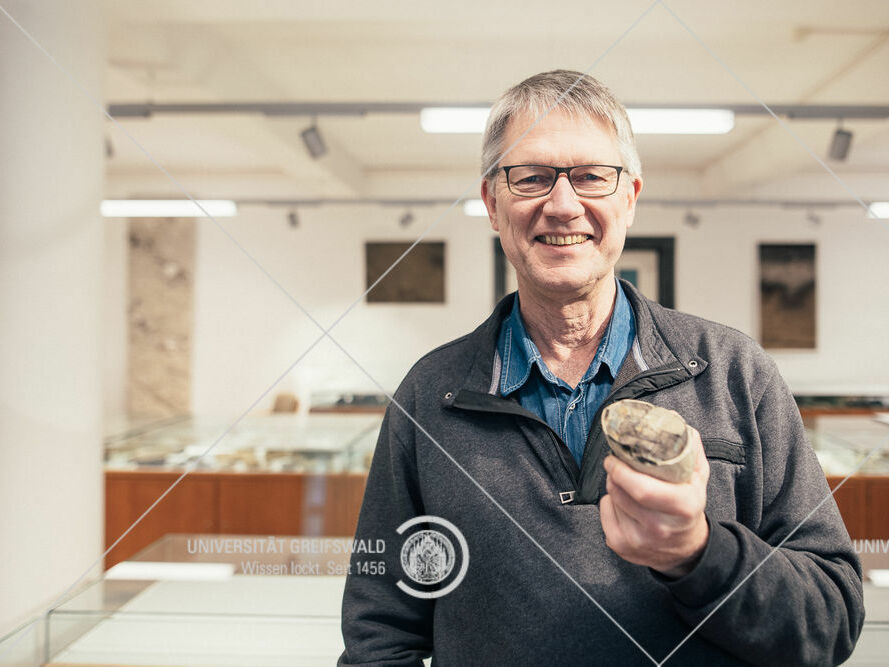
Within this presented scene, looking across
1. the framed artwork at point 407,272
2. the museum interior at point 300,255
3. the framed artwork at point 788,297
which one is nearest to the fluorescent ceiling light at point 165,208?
the museum interior at point 300,255

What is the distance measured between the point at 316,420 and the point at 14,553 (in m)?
0.59

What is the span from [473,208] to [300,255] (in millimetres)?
403

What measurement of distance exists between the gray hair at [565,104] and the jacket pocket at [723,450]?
216 mm

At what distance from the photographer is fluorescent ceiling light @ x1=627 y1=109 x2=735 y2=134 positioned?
3.75 feet

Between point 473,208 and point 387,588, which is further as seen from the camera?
point 473,208

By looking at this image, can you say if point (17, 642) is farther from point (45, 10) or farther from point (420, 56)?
point (420, 56)

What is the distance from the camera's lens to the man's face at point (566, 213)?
501 millimetres

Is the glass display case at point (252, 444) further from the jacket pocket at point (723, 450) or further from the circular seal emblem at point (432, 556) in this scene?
the jacket pocket at point (723, 450)

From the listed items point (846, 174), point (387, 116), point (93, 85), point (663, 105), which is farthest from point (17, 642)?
point (846, 174)

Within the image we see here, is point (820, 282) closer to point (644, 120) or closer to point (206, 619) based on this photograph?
point (644, 120)

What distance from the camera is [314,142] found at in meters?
1.43

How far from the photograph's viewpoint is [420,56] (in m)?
1.54

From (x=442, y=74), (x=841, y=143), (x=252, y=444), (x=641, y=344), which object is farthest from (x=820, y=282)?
(x=252, y=444)

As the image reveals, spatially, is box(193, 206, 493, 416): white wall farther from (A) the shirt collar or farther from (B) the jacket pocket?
(B) the jacket pocket
